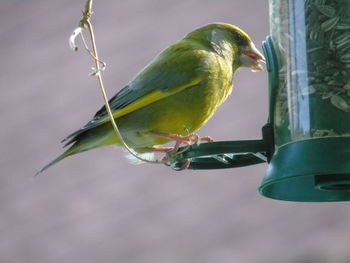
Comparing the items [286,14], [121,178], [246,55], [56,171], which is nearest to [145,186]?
[121,178]

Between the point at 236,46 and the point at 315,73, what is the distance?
115 centimetres

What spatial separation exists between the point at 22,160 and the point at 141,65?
1496 millimetres

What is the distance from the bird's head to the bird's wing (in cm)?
18

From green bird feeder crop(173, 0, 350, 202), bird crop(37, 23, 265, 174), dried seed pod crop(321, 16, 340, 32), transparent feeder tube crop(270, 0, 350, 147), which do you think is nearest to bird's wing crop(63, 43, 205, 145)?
bird crop(37, 23, 265, 174)

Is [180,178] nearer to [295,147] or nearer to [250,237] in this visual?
[250,237]

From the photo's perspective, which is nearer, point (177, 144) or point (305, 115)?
point (305, 115)

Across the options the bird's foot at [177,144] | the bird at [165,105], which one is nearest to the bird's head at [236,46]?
the bird at [165,105]

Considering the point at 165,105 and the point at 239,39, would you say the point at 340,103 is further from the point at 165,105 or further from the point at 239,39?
the point at 239,39

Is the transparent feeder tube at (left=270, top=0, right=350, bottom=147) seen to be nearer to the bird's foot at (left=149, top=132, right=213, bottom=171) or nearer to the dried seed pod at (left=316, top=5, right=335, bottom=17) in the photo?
the dried seed pod at (left=316, top=5, right=335, bottom=17)

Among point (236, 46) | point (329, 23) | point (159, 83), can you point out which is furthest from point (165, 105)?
point (329, 23)

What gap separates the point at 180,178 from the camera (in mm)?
9031

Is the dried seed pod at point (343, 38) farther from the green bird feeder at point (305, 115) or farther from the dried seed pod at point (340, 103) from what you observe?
the dried seed pod at point (340, 103)

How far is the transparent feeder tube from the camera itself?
4.75 meters

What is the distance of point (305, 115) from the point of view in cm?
485
